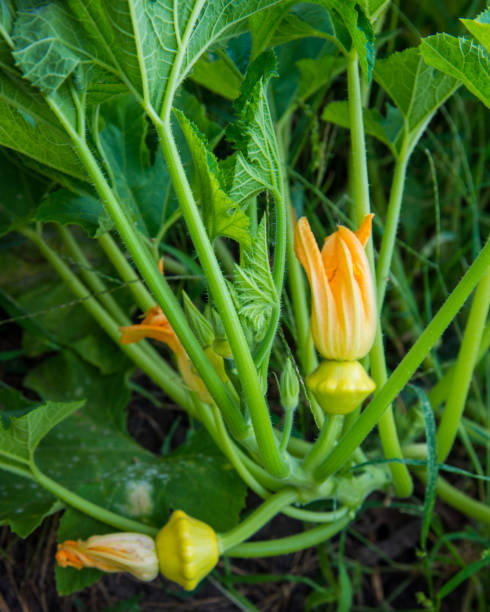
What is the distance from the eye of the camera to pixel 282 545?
1.06 m

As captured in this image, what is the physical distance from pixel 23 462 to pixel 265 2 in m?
0.77

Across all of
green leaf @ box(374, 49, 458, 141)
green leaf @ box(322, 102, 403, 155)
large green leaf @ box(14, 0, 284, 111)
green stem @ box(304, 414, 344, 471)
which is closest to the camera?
large green leaf @ box(14, 0, 284, 111)

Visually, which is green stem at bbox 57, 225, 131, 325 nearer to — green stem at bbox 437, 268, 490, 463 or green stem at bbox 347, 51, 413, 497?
green stem at bbox 347, 51, 413, 497

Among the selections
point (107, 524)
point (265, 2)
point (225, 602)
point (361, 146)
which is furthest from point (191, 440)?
point (265, 2)

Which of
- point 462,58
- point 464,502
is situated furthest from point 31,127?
point 464,502

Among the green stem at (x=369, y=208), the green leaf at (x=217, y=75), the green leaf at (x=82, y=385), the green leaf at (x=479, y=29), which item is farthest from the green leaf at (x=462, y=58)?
the green leaf at (x=82, y=385)

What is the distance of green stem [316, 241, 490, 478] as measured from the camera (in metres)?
0.78

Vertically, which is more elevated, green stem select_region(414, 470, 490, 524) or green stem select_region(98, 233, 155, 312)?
green stem select_region(98, 233, 155, 312)

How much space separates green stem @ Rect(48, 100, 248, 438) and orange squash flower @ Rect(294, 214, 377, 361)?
15 cm

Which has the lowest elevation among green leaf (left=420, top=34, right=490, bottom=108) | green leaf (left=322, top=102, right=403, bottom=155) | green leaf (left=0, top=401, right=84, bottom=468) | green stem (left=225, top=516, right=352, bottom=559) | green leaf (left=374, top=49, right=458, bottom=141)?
green stem (left=225, top=516, right=352, bottom=559)

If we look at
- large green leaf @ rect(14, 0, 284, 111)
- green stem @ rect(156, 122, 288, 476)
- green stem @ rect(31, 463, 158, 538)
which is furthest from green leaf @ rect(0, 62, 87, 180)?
green stem @ rect(31, 463, 158, 538)

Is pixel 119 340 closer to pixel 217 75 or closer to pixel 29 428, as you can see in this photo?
pixel 29 428

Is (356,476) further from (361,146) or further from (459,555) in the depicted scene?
(361,146)

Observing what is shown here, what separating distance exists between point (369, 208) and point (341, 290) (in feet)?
0.73
